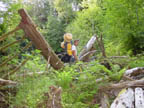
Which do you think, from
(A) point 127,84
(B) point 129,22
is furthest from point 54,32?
(A) point 127,84

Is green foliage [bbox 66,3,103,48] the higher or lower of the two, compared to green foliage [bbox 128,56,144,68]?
higher

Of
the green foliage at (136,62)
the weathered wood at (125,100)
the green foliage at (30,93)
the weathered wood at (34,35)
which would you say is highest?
the weathered wood at (34,35)

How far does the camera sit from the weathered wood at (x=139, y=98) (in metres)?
1.60

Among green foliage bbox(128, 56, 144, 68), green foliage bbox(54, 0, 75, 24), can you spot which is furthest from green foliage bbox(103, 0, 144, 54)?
green foliage bbox(54, 0, 75, 24)

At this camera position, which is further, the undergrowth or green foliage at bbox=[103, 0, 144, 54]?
green foliage at bbox=[103, 0, 144, 54]

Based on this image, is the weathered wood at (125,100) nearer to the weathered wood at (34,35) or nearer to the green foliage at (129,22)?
the weathered wood at (34,35)

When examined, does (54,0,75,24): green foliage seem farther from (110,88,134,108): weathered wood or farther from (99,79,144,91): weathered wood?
(110,88,134,108): weathered wood

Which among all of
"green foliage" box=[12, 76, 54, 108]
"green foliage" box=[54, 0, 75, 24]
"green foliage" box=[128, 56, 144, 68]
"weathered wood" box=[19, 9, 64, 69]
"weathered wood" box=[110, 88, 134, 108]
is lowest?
"weathered wood" box=[110, 88, 134, 108]

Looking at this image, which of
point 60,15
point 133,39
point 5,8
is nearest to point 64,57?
point 133,39

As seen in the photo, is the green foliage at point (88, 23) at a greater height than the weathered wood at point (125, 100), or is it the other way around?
the green foliage at point (88, 23)

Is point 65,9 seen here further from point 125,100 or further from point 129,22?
point 125,100

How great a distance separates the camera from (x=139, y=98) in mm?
1689

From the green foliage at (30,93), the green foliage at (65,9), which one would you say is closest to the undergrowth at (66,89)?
the green foliage at (30,93)

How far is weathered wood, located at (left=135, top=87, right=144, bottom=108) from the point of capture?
5.26ft
